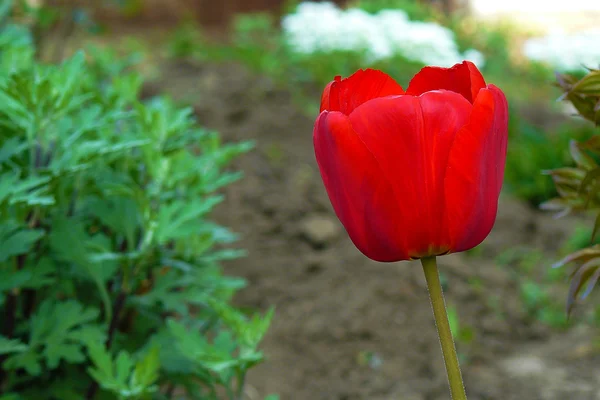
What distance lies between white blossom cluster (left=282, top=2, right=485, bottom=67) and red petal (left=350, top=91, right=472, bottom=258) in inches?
199

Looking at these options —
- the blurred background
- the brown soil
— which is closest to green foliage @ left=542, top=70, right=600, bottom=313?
the blurred background

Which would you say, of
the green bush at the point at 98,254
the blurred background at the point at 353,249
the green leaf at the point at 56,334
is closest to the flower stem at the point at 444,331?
the blurred background at the point at 353,249

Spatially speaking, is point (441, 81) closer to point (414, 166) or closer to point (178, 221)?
point (414, 166)

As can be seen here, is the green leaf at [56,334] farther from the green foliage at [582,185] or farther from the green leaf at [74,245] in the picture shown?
the green foliage at [582,185]

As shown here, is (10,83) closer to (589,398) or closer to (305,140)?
(589,398)

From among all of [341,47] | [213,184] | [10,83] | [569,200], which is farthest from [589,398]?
[341,47]

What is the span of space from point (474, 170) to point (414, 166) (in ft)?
0.26

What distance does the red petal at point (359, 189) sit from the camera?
37.4 inches

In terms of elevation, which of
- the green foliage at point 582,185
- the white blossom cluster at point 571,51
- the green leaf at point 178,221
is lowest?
the white blossom cluster at point 571,51

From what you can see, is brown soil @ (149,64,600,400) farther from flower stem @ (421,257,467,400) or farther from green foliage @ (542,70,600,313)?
flower stem @ (421,257,467,400)

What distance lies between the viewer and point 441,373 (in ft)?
8.75

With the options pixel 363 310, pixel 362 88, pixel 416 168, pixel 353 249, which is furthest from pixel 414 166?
pixel 353 249

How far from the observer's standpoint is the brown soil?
103 inches

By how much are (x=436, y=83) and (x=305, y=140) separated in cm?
355
